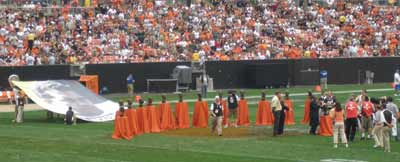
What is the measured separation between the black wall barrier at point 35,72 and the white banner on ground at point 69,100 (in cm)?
782

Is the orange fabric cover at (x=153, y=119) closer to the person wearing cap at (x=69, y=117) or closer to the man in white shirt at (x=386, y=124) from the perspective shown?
the person wearing cap at (x=69, y=117)

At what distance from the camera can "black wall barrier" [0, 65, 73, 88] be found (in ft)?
155

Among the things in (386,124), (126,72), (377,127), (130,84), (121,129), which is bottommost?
(121,129)

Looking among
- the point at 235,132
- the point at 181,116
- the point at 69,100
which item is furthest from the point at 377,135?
the point at 69,100

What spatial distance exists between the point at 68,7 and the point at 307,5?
1740cm

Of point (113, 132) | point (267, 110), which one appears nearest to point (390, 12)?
point (267, 110)

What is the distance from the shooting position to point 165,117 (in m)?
34.6

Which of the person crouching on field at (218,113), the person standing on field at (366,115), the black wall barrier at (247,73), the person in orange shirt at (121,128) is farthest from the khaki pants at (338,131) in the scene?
the black wall barrier at (247,73)

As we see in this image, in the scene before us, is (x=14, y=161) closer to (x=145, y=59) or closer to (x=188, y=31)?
(x=145, y=59)

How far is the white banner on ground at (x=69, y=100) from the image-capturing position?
37375 mm

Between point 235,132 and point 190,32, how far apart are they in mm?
23461

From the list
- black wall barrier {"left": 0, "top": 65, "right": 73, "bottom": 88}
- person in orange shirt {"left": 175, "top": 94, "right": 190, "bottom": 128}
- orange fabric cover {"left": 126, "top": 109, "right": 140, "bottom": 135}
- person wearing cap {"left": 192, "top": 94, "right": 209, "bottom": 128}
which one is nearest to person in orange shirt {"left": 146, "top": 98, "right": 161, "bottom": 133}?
orange fabric cover {"left": 126, "top": 109, "right": 140, "bottom": 135}

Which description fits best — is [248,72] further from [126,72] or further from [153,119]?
[153,119]

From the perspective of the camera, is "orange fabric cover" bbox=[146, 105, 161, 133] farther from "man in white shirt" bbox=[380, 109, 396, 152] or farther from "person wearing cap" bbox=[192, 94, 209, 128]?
"man in white shirt" bbox=[380, 109, 396, 152]
